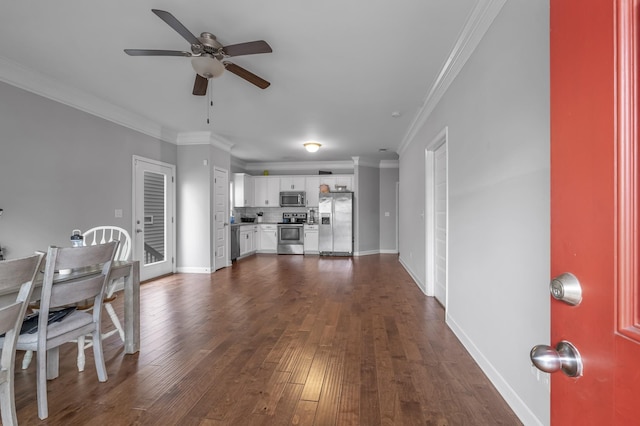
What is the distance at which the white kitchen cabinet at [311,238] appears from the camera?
7.98 meters

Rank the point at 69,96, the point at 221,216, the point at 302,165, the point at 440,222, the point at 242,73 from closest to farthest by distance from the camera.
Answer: the point at 242,73 < the point at 69,96 < the point at 440,222 < the point at 221,216 < the point at 302,165

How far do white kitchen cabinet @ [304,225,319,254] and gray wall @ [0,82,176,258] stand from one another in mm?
4364

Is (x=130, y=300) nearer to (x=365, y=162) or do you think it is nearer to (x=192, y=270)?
(x=192, y=270)

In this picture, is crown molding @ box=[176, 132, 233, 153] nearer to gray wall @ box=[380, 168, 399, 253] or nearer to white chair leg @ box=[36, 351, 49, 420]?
white chair leg @ box=[36, 351, 49, 420]

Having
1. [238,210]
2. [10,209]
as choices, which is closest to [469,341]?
[10,209]

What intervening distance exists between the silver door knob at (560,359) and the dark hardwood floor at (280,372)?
1375mm

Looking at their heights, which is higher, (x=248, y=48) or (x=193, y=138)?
(x=193, y=138)

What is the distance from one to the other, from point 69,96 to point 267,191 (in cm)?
514

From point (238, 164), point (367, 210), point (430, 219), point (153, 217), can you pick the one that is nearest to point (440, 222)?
point (430, 219)

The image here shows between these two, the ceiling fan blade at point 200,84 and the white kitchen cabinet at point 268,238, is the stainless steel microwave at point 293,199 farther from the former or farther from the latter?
the ceiling fan blade at point 200,84

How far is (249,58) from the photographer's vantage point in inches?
109

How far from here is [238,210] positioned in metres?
8.21

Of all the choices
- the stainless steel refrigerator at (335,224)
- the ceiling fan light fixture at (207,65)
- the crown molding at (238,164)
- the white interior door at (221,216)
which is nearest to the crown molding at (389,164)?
the stainless steel refrigerator at (335,224)

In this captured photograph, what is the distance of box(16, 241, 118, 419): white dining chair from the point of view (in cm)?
166
